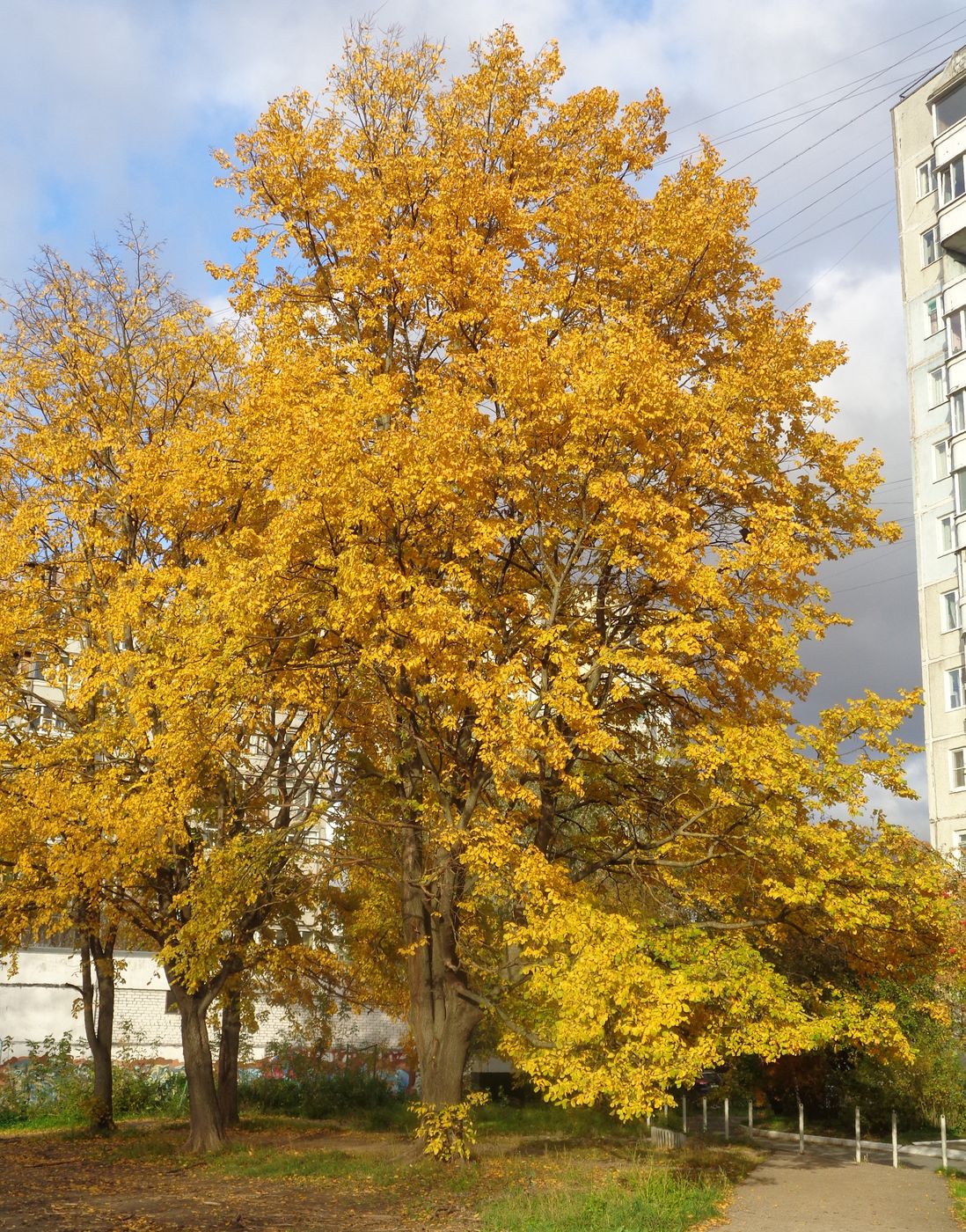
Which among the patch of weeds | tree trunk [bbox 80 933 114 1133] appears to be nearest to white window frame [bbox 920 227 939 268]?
tree trunk [bbox 80 933 114 1133]

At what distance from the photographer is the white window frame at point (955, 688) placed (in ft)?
118

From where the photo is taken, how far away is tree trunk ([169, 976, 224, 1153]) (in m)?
20.2

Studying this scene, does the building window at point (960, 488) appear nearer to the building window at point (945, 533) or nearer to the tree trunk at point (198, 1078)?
the building window at point (945, 533)

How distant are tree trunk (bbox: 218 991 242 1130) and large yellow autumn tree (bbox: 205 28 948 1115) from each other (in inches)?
241

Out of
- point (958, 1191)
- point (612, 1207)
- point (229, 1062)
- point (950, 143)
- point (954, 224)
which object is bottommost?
point (958, 1191)

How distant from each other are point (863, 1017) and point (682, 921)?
105 inches

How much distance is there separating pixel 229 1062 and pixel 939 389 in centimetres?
3025

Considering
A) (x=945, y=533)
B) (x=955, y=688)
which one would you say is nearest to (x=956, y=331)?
(x=945, y=533)

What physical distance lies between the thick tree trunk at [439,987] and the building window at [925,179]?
32.2 meters

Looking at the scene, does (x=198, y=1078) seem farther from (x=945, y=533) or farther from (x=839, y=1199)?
(x=945, y=533)

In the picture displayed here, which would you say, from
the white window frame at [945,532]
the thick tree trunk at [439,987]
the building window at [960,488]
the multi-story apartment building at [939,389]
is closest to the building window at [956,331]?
the multi-story apartment building at [939,389]

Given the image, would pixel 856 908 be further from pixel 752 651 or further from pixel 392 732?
pixel 392 732

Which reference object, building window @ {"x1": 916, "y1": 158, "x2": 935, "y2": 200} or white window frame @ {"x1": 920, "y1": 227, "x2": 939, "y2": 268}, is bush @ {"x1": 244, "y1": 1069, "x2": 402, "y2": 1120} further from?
building window @ {"x1": 916, "y1": 158, "x2": 935, "y2": 200}

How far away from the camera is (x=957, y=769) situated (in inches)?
1401
